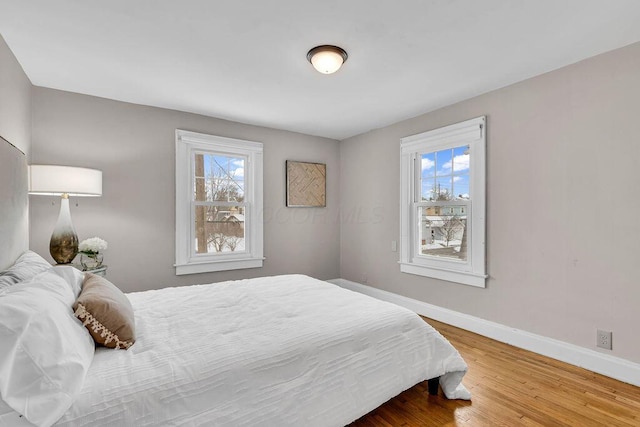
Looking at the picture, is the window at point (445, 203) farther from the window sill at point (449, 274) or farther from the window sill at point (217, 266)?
the window sill at point (217, 266)

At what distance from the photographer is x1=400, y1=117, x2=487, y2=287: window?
10.6 feet

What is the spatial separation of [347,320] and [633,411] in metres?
1.87

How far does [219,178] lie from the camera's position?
403 cm

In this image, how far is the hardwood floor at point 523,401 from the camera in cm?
186

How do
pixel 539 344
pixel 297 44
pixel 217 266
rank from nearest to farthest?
pixel 297 44 → pixel 539 344 → pixel 217 266

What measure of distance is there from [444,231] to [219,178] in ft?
9.31

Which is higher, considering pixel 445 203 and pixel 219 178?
pixel 219 178

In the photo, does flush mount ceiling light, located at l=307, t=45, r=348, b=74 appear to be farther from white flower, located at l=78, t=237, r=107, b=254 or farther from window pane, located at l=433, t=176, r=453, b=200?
white flower, located at l=78, t=237, r=107, b=254

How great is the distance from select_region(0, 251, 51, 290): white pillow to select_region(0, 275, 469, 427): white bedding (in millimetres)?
586

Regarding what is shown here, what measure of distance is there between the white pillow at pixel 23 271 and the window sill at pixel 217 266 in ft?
5.10

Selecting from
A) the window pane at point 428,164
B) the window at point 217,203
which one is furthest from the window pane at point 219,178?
the window pane at point 428,164

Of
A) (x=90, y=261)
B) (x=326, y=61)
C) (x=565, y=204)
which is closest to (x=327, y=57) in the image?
(x=326, y=61)

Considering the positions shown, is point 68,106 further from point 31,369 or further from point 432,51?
point 432,51

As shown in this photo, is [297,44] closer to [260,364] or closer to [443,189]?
[260,364]
